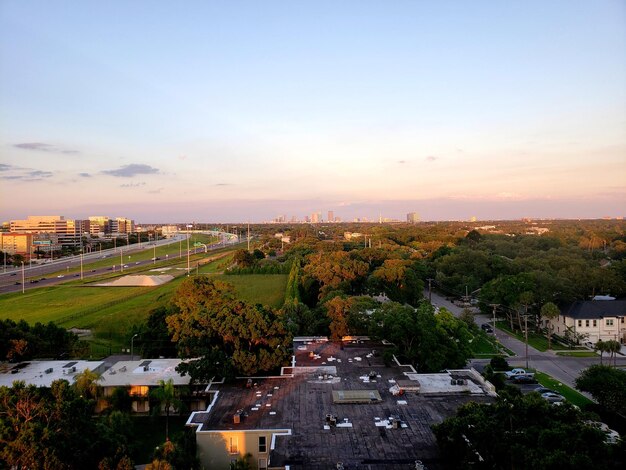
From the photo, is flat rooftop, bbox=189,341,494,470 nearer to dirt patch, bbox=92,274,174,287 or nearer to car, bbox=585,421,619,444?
car, bbox=585,421,619,444

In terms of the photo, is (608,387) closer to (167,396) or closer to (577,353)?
(577,353)

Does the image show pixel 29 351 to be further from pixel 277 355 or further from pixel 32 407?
pixel 32 407

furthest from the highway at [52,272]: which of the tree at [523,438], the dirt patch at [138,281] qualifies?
the tree at [523,438]

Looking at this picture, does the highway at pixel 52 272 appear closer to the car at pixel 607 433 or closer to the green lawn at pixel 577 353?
the green lawn at pixel 577 353

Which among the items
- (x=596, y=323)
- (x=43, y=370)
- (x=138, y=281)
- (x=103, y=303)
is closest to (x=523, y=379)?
(x=596, y=323)

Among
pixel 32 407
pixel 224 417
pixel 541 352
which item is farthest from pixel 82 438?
pixel 541 352
